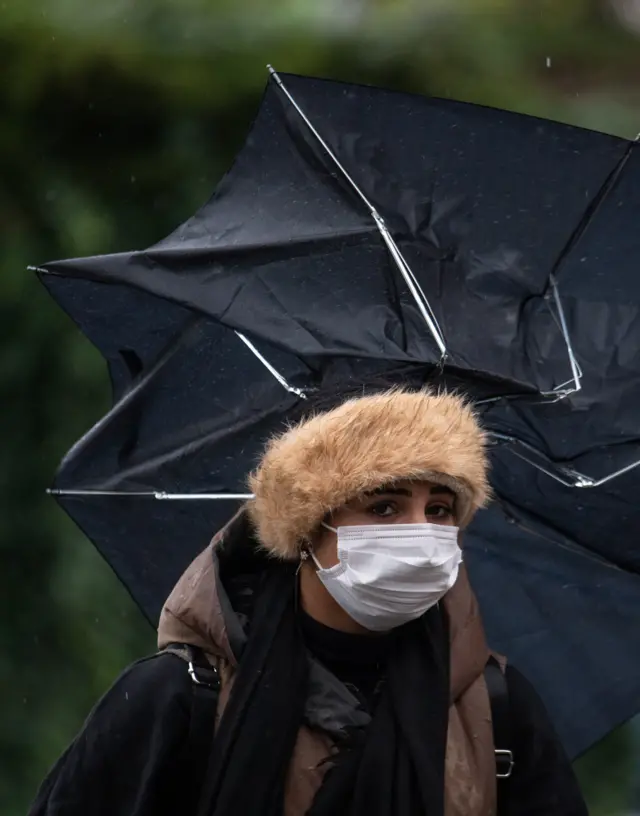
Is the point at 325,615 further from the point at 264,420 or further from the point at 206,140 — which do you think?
the point at 206,140

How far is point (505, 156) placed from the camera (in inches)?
123

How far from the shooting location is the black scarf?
2674 millimetres

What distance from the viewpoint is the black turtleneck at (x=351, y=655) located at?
2.85 m

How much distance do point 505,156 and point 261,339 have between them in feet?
2.00

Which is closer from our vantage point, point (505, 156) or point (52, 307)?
point (505, 156)

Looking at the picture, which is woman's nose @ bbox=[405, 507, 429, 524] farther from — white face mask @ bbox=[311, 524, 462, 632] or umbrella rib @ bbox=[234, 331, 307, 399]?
umbrella rib @ bbox=[234, 331, 307, 399]

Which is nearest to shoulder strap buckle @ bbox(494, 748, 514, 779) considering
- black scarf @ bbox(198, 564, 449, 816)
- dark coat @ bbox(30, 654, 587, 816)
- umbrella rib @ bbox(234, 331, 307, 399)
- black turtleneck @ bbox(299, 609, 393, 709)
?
black scarf @ bbox(198, 564, 449, 816)

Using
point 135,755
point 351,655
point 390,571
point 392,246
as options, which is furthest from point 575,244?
point 135,755

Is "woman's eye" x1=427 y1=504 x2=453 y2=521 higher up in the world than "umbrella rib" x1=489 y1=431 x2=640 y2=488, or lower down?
higher up

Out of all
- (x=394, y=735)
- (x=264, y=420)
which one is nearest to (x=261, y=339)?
(x=264, y=420)

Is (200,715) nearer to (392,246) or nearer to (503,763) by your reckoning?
(503,763)

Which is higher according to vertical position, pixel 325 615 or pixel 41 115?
pixel 41 115

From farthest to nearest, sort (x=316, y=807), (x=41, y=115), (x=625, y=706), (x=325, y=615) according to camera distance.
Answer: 1. (x=41, y=115)
2. (x=625, y=706)
3. (x=325, y=615)
4. (x=316, y=807)

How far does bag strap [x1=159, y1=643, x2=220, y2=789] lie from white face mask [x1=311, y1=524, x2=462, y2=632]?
0.28m
